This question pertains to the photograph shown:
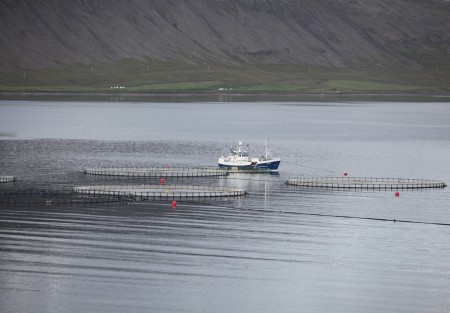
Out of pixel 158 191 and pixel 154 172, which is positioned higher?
pixel 154 172

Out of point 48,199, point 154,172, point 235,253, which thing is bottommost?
point 235,253

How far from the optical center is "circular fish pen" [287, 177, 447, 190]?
13196 centimetres

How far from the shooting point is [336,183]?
13388 cm

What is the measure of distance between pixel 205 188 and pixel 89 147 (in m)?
75.3

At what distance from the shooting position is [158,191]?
121875 mm

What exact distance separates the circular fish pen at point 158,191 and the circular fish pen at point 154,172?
1468 cm

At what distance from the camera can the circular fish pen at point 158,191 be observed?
11812cm

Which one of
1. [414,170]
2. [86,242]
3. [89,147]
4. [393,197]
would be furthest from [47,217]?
[89,147]

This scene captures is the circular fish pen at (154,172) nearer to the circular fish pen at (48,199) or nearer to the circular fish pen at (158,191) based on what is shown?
the circular fish pen at (158,191)

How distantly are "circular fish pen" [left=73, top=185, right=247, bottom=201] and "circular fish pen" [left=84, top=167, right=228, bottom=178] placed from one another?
578 inches

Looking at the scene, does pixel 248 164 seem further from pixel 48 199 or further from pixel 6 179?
pixel 48 199

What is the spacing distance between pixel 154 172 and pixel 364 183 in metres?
27.9

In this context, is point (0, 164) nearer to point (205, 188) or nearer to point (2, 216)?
point (205, 188)

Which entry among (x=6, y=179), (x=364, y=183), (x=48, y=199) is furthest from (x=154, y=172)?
(x=48, y=199)
